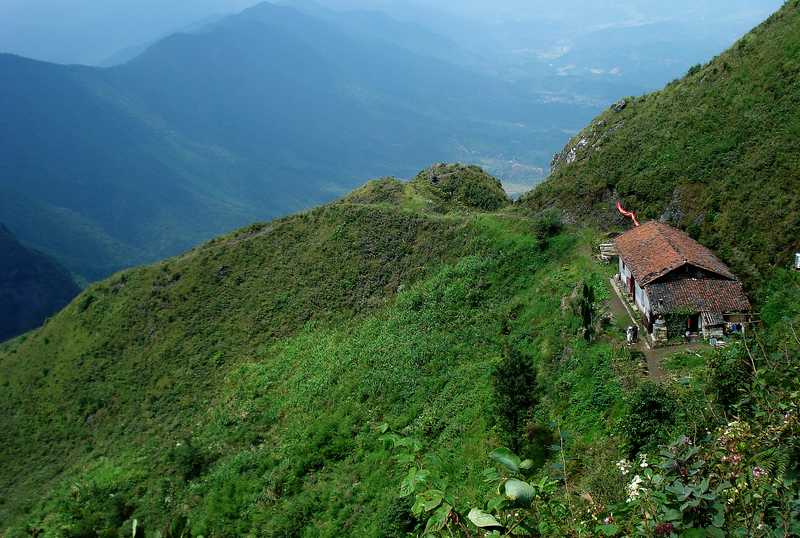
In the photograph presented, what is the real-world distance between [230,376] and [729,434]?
34.5m

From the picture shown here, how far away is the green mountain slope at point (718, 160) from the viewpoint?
18312mm

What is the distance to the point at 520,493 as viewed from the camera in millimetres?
3074

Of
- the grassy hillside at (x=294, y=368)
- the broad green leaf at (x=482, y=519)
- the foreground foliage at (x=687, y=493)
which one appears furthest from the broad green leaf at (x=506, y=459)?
the grassy hillside at (x=294, y=368)

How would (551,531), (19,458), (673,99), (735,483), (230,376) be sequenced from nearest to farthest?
(735,483)
(551,531)
(673,99)
(230,376)
(19,458)

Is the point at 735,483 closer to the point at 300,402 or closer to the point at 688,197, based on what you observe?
the point at 688,197

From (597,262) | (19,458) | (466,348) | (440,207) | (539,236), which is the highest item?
(440,207)

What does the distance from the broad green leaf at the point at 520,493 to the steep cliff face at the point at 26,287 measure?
121 metres

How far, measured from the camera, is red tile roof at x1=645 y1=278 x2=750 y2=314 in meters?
16.2

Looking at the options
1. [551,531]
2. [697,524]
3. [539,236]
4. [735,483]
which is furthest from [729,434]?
[539,236]

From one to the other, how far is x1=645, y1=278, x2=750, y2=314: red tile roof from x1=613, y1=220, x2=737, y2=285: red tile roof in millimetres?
472

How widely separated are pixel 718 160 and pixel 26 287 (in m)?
124

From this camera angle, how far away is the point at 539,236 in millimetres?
26953

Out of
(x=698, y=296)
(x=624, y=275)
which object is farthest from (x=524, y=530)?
(x=624, y=275)

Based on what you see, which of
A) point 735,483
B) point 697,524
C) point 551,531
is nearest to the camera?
point 697,524
